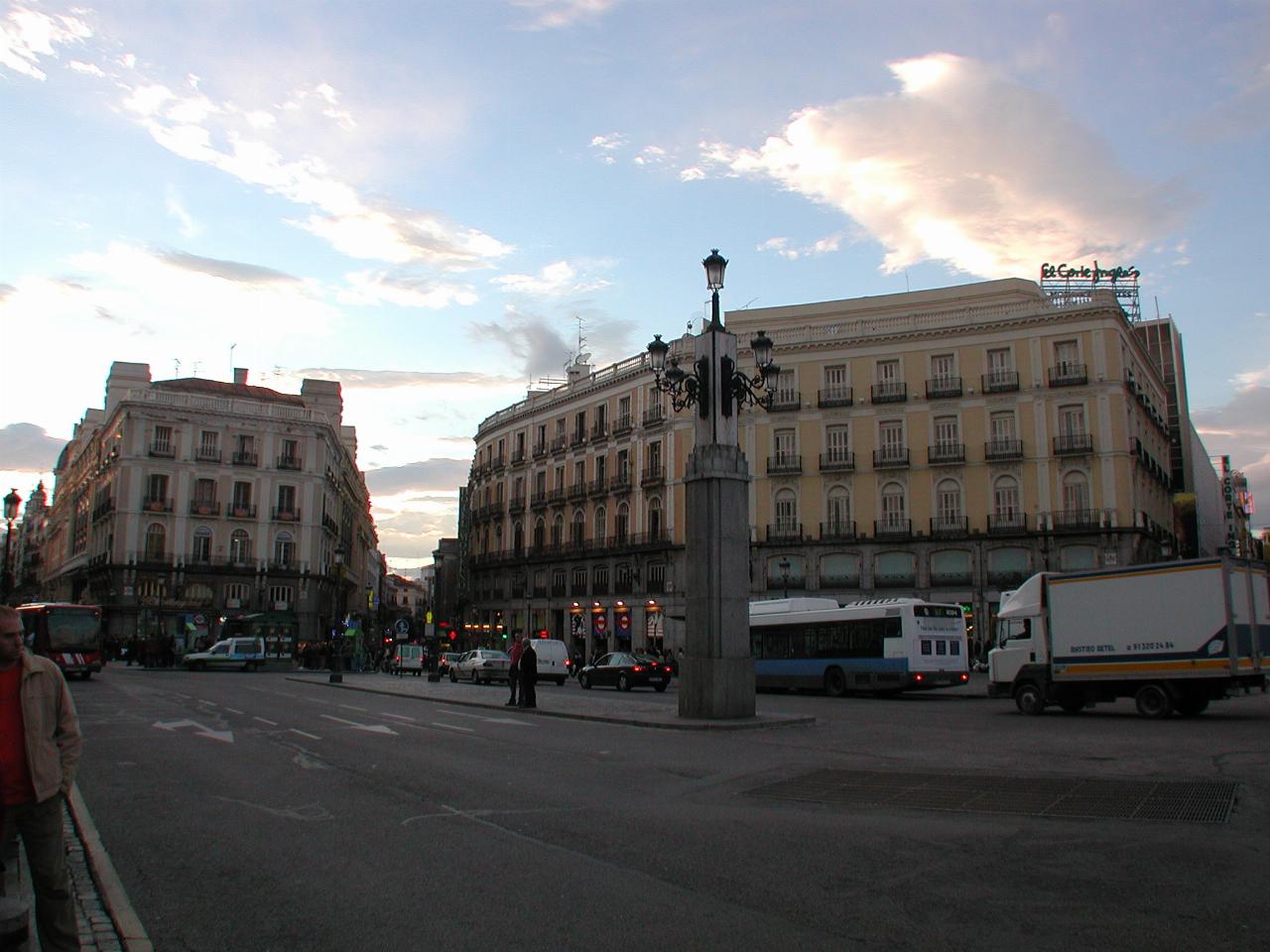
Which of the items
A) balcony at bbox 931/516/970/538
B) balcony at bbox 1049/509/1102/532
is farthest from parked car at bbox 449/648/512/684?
balcony at bbox 1049/509/1102/532

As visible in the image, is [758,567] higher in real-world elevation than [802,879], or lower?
higher

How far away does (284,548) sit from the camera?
230 feet

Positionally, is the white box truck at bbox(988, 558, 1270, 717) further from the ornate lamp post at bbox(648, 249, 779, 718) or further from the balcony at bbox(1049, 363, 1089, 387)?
the balcony at bbox(1049, 363, 1089, 387)

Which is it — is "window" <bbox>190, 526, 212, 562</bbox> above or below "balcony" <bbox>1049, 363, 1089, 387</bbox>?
below

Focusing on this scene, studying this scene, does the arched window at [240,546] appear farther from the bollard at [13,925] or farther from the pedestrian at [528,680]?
the bollard at [13,925]

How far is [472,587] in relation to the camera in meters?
77.2

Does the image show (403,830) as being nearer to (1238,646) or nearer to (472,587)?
(1238,646)

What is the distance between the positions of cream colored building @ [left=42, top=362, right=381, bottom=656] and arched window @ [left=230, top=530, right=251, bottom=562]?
76mm

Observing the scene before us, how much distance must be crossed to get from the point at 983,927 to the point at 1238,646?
15709 mm

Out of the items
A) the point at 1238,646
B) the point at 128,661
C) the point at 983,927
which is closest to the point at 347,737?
the point at 983,927

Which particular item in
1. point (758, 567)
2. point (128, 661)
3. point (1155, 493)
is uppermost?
point (1155, 493)

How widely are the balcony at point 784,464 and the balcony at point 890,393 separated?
505cm

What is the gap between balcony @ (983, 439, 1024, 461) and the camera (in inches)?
1909

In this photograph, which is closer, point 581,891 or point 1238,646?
point 581,891
